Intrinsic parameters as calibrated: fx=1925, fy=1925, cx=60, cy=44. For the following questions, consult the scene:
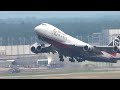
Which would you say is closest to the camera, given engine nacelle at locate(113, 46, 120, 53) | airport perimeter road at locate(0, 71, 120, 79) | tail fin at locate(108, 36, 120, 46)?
airport perimeter road at locate(0, 71, 120, 79)

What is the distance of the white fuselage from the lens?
116 feet

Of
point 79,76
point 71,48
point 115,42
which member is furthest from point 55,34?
point 115,42

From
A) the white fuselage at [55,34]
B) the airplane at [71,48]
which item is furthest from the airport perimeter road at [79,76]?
the white fuselage at [55,34]

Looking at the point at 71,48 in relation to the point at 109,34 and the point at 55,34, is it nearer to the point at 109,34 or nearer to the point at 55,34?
the point at 55,34

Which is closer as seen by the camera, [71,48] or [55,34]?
[55,34]

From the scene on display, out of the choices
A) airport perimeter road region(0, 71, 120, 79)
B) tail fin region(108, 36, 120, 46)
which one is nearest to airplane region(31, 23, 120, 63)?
tail fin region(108, 36, 120, 46)

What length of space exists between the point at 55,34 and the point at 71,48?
44 centimetres

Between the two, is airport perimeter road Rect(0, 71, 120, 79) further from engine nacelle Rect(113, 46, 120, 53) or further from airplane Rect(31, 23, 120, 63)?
engine nacelle Rect(113, 46, 120, 53)

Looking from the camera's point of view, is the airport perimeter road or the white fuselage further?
the white fuselage

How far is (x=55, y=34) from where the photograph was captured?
3547 cm

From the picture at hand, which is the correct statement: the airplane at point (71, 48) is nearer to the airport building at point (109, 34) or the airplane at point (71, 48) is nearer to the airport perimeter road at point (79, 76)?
the airport building at point (109, 34)

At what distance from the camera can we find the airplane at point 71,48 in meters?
35.4
